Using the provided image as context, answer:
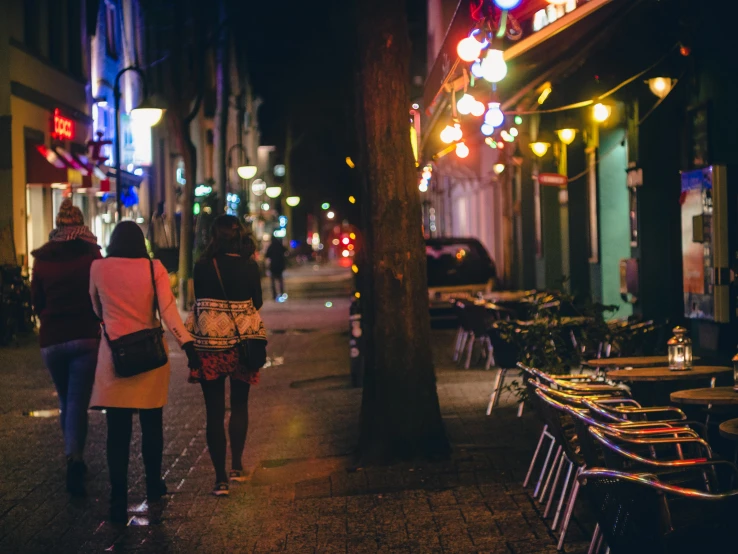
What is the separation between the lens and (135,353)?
6.92 metres

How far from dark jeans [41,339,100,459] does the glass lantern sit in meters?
4.03

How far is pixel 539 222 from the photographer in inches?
886

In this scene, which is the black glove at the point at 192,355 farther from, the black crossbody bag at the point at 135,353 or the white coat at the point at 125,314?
the black crossbody bag at the point at 135,353

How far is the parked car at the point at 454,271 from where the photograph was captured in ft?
66.7

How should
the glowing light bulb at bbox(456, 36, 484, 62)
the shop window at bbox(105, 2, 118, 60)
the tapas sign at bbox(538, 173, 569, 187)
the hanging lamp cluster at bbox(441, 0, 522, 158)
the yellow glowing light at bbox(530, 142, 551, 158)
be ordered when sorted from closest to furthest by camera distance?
the hanging lamp cluster at bbox(441, 0, 522, 158)
the glowing light bulb at bbox(456, 36, 484, 62)
the tapas sign at bbox(538, 173, 569, 187)
the yellow glowing light at bbox(530, 142, 551, 158)
the shop window at bbox(105, 2, 118, 60)

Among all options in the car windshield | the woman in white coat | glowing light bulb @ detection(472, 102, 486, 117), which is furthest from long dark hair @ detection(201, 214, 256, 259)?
the car windshield

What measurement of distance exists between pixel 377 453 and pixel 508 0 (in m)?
3.46

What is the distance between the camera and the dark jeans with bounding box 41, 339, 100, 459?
7715 millimetres

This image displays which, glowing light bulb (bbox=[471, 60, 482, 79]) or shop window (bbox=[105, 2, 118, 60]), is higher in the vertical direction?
shop window (bbox=[105, 2, 118, 60])

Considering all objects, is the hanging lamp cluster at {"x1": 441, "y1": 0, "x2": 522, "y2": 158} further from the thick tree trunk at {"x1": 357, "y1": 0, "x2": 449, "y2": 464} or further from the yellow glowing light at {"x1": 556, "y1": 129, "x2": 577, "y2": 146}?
the yellow glowing light at {"x1": 556, "y1": 129, "x2": 577, "y2": 146}

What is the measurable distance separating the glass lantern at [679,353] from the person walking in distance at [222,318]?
2.81m

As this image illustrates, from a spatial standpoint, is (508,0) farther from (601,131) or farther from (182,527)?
(601,131)

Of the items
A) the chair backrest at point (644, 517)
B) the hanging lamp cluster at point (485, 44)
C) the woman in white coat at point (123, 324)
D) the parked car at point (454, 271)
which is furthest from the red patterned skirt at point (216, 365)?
the parked car at point (454, 271)

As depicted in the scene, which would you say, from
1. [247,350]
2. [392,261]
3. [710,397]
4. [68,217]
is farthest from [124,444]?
[710,397]
